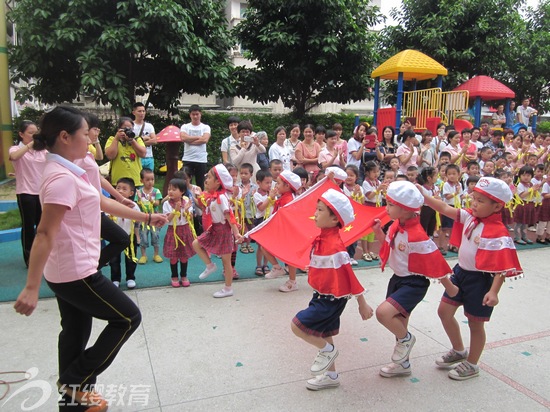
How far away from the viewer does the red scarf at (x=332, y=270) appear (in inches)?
124

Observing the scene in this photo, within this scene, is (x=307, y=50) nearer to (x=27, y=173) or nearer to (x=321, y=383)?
(x=27, y=173)

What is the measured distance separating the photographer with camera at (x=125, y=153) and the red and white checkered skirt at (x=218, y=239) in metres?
1.76

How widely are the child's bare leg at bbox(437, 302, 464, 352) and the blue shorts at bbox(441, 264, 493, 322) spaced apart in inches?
1.7

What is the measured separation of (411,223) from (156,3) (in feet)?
25.5

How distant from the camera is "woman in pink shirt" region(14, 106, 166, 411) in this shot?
2361 millimetres

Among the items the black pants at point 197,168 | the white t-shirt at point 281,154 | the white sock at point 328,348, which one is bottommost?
the white sock at point 328,348

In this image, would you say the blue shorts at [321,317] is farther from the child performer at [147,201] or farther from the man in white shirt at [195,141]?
the man in white shirt at [195,141]

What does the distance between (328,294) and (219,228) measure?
2.21m

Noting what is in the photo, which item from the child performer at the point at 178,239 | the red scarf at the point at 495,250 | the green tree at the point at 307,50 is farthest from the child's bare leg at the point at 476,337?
the green tree at the point at 307,50

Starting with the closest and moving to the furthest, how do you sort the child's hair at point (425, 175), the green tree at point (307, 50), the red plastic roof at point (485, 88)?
the child's hair at point (425, 175) → the green tree at point (307, 50) → the red plastic roof at point (485, 88)

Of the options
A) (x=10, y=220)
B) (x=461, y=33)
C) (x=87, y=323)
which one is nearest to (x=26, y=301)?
(x=87, y=323)

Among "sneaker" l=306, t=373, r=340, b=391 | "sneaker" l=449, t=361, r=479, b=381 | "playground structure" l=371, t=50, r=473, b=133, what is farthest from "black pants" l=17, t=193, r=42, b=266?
"playground structure" l=371, t=50, r=473, b=133

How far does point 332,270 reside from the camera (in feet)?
10.4

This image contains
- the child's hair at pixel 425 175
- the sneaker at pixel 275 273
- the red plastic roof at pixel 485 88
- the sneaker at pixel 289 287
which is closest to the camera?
the sneaker at pixel 289 287
